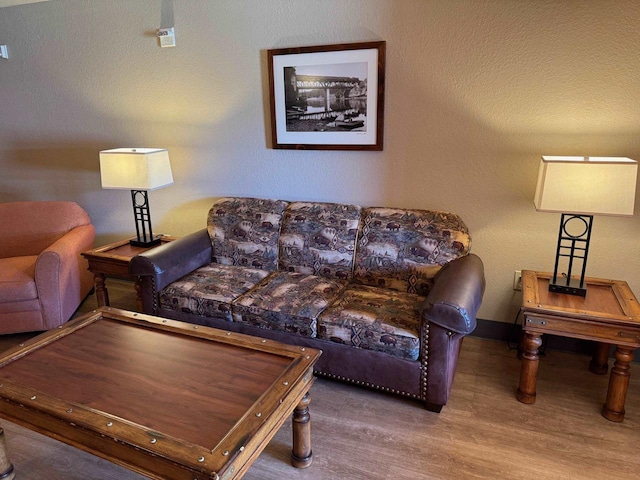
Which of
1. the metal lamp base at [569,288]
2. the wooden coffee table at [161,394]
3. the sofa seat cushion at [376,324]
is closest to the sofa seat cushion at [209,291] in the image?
the wooden coffee table at [161,394]

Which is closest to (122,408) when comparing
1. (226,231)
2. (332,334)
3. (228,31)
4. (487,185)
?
(332,334)

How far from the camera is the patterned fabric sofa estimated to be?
217 centimetres

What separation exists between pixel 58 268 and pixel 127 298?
79cm

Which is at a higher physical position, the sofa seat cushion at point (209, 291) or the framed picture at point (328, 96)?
the framed picture at point (328, 96)

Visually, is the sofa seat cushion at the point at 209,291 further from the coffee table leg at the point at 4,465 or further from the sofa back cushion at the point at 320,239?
the coffee table leg at the point at 4,465

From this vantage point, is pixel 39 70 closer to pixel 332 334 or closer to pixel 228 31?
pixel 228 31

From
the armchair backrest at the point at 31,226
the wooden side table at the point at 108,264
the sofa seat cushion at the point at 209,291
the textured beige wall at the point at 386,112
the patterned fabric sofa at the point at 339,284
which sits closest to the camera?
the patterned fabric sofa at the point at 339,284

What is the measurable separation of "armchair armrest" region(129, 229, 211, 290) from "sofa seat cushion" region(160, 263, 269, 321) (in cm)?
5

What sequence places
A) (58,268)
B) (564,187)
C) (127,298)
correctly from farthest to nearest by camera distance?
(127,298), (58,268), (564,187)

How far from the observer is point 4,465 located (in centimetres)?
181

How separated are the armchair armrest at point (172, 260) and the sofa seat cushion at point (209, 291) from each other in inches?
2.1

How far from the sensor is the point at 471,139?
8.81 feet

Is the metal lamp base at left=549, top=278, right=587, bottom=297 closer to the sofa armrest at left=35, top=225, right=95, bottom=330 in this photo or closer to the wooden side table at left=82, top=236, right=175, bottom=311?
the wooden side table at left=82, top=236, right=175, bottom=311

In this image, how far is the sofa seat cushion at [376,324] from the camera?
217 centimetres
